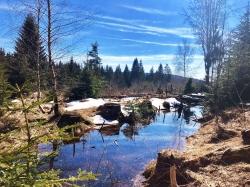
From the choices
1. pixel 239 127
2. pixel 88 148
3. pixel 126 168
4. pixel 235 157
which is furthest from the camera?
pixel 88 148

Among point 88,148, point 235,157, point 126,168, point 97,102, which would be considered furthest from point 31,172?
point 97,102

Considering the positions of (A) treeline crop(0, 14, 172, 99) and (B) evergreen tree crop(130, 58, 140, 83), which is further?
(B) evergreen tree crop(130, 58, 140, 83)

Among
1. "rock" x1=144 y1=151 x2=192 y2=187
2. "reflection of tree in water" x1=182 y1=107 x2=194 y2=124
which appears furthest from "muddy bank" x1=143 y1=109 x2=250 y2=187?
"reflection of tree in water" x1=182 y1=107 x2=194 y2=124

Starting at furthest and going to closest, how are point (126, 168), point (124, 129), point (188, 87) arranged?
point (188, 87) < point (124, 129) < point (126, 168)

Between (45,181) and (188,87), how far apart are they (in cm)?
4927

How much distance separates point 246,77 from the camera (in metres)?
20.8

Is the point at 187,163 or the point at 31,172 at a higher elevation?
the point at 31,172

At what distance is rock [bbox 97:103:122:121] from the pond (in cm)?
148

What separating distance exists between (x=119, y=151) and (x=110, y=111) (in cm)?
881

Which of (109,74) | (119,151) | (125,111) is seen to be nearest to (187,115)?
(125,111)

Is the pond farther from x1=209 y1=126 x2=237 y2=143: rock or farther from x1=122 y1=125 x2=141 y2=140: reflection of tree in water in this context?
x1=209 y1=126 x2=237 y2=143: rock

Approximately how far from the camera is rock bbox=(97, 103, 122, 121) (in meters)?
22.6

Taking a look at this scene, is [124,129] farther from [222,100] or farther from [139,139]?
[222,100]

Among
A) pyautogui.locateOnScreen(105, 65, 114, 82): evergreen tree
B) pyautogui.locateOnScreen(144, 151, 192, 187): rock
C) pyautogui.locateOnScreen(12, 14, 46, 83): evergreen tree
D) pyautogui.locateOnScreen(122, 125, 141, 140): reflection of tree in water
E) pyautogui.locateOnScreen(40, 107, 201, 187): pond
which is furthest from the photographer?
pyautogui.locateOnScreen(105, 65, 114, 82): evergreen tree
